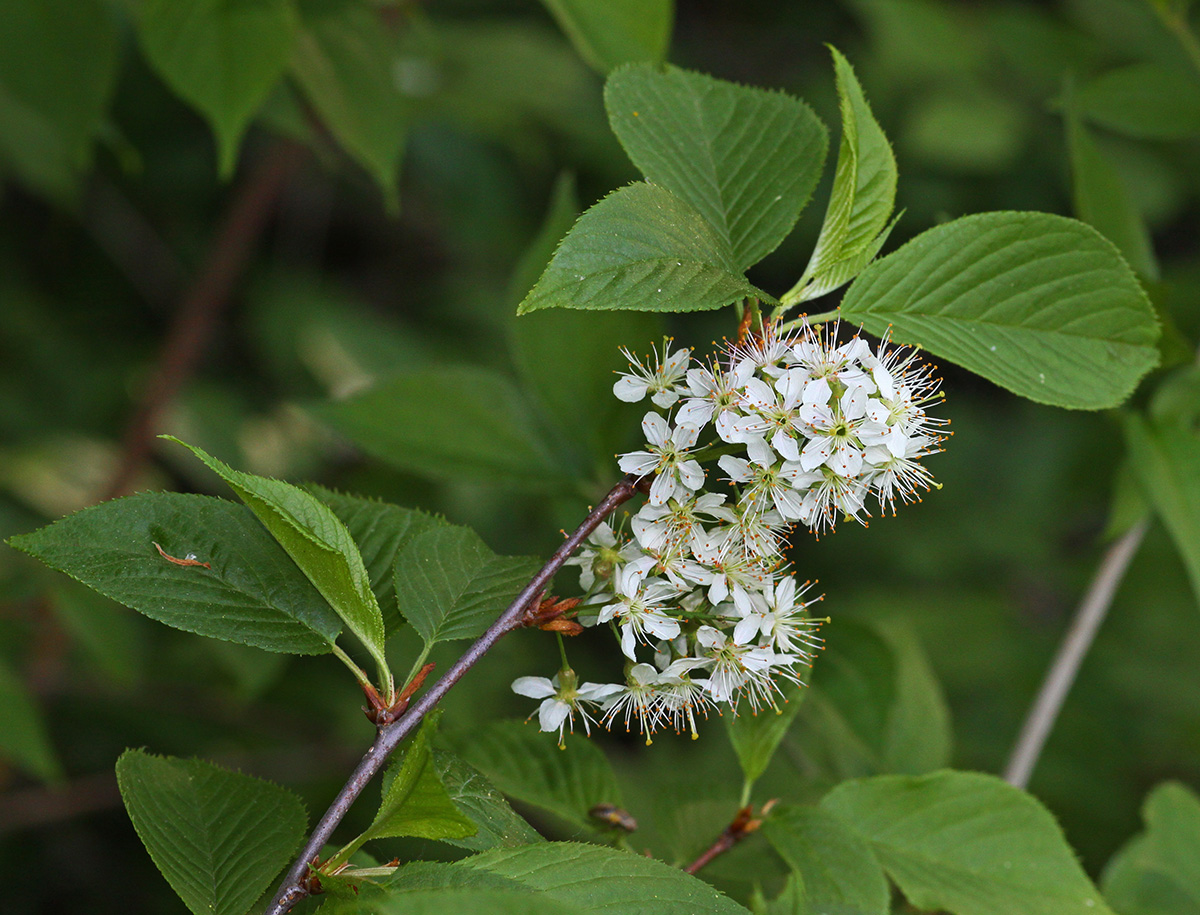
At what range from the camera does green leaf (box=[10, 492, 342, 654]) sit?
3.14 ft

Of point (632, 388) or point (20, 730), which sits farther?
point (20, 730)

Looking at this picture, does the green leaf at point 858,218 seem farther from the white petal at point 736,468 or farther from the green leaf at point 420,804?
the green leaf at point 420,804

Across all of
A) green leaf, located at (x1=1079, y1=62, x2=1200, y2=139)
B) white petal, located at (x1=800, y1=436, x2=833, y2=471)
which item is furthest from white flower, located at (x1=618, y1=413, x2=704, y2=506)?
green leaf, located at (x1=1079, y1=62, x2=1200, y2=139)

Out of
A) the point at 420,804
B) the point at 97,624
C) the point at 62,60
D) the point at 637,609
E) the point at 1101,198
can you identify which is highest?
the point at 1101,198

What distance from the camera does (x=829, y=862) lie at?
1182mm

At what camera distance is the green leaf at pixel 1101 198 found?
1.58m

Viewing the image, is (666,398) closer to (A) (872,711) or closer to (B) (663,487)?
(B) (663,487)

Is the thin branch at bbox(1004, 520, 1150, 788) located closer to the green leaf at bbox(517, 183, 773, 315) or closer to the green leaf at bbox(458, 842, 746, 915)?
the green leaf at bbox(458, 842, 746, 915)

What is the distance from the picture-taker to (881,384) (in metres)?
1.04

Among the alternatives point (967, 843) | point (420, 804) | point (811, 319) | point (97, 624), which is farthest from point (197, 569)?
point (97, 624)

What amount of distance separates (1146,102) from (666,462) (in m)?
1.38

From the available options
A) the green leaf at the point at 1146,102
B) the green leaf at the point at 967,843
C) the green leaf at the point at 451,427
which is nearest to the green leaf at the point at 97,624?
the green leaf at the point at 451,427

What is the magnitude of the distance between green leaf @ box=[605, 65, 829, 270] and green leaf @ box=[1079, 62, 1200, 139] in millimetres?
927

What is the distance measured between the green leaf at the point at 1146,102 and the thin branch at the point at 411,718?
135cm
